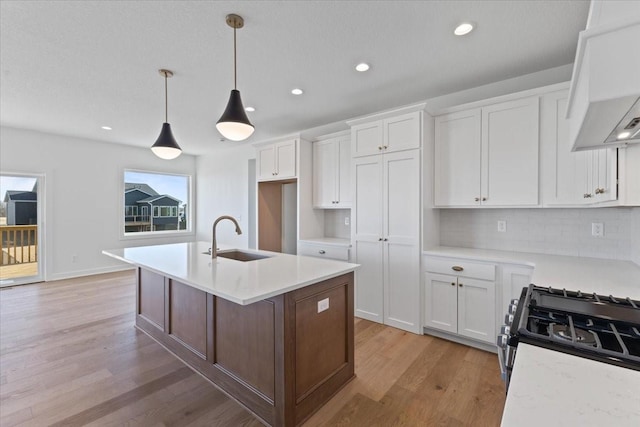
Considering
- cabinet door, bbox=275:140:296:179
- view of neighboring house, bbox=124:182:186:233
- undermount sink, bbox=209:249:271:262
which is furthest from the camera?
view of neighboring house, bbox=124:182:186:233

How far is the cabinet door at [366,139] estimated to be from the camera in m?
3.24

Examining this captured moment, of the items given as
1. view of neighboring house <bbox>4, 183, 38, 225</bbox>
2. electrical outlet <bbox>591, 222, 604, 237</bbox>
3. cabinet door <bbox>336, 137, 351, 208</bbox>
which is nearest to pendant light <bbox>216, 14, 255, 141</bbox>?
cabinet door <bbox>336, 137, 351, 208</bbox>

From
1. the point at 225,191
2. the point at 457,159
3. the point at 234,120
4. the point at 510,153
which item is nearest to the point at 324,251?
the point at 457,159

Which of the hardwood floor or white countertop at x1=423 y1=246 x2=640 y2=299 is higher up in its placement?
white countertop at x1=423 y1=246 x2=640 y2=299

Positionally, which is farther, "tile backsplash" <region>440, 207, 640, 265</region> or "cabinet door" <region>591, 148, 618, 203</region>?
"tile backsplash" <region>440, 207, 640, 265</region>

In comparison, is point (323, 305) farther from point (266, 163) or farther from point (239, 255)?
point (266, 163)

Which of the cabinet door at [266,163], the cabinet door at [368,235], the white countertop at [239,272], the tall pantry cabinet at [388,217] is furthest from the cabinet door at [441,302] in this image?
the cabinet door at [266,163]

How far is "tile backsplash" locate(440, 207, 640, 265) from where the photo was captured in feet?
7.79

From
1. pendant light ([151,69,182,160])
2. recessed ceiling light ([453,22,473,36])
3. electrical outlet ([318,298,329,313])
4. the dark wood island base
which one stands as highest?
recessed ceiling light ([453,22,473,36])

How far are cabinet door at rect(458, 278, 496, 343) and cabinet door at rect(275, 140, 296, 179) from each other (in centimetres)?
262

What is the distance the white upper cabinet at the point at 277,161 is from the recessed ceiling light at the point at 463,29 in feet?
7.89

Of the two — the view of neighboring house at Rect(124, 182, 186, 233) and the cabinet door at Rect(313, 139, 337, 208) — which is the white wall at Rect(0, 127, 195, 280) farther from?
the cabinet door at Rect(313, 139, 337, 208)

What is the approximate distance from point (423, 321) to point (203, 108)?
375 cm

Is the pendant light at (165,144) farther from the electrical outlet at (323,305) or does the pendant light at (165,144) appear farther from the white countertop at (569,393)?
the white countertop at (569,393)
